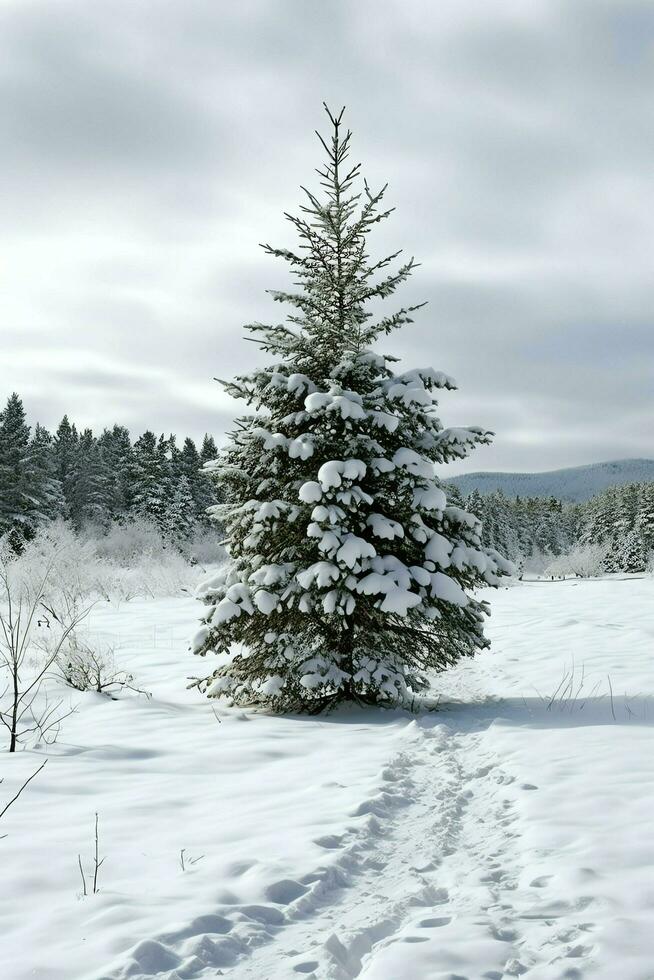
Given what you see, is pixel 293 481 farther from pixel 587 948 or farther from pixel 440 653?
pixel 587 948

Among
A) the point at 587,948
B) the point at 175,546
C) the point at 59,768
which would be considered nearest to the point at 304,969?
the point at 587,948

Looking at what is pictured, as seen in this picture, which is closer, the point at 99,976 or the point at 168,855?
the point at 99,976

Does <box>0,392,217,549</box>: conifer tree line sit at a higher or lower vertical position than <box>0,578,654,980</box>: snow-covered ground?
higher

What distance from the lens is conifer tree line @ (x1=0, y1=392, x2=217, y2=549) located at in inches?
1683

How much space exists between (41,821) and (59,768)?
131 cm

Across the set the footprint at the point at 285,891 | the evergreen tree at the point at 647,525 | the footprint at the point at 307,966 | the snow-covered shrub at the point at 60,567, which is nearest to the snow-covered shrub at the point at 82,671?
the snow-covered shrub at the point at 60,567

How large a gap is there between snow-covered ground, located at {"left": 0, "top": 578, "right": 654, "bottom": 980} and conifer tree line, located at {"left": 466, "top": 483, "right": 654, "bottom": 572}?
48.2m

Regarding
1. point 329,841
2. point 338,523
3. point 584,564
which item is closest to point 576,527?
point 584,564

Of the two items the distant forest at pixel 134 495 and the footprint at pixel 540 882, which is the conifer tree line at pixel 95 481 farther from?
the footprint at pixel 540 882

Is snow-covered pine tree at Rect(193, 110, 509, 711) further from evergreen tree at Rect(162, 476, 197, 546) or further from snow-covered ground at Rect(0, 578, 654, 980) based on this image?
evergreen tree at Rect(162, 476, 197, 546)

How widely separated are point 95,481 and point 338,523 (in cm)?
5540

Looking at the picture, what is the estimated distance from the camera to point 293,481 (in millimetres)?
8297

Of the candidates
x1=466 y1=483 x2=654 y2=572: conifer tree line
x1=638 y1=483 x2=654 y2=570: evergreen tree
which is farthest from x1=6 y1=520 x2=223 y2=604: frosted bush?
x1=638 y1=483 x2=654 y2=570: evergreen tree

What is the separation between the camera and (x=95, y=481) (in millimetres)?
59188
